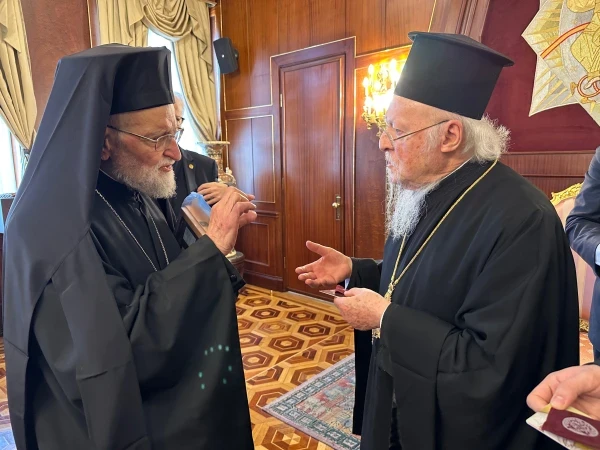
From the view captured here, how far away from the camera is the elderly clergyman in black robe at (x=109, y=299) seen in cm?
105

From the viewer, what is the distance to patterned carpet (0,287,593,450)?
258 centimetres

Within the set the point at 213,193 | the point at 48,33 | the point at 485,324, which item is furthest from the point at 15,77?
the point at 485,324

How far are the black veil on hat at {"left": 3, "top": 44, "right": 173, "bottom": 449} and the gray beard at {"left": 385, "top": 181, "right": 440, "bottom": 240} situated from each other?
1011 mm

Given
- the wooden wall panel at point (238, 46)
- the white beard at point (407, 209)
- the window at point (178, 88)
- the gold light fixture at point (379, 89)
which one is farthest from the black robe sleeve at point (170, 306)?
the wooden wall panel at point (238, 46)

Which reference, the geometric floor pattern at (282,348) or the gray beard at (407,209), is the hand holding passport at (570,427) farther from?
the geometric floor pattern at (282,348)

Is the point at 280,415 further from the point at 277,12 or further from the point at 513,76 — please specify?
the point at 277,12

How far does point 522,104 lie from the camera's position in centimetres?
326

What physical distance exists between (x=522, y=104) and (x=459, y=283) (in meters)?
2.62

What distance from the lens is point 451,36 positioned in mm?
1409

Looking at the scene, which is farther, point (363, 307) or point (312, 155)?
point (312, 155)

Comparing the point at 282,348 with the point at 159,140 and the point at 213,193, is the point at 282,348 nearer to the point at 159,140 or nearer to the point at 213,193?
the point at 213,193

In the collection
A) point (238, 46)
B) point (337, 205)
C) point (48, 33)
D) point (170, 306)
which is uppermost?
point (238, 46)

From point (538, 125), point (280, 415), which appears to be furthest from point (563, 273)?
point (538, 125)

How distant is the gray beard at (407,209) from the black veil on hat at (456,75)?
10.8 inches
